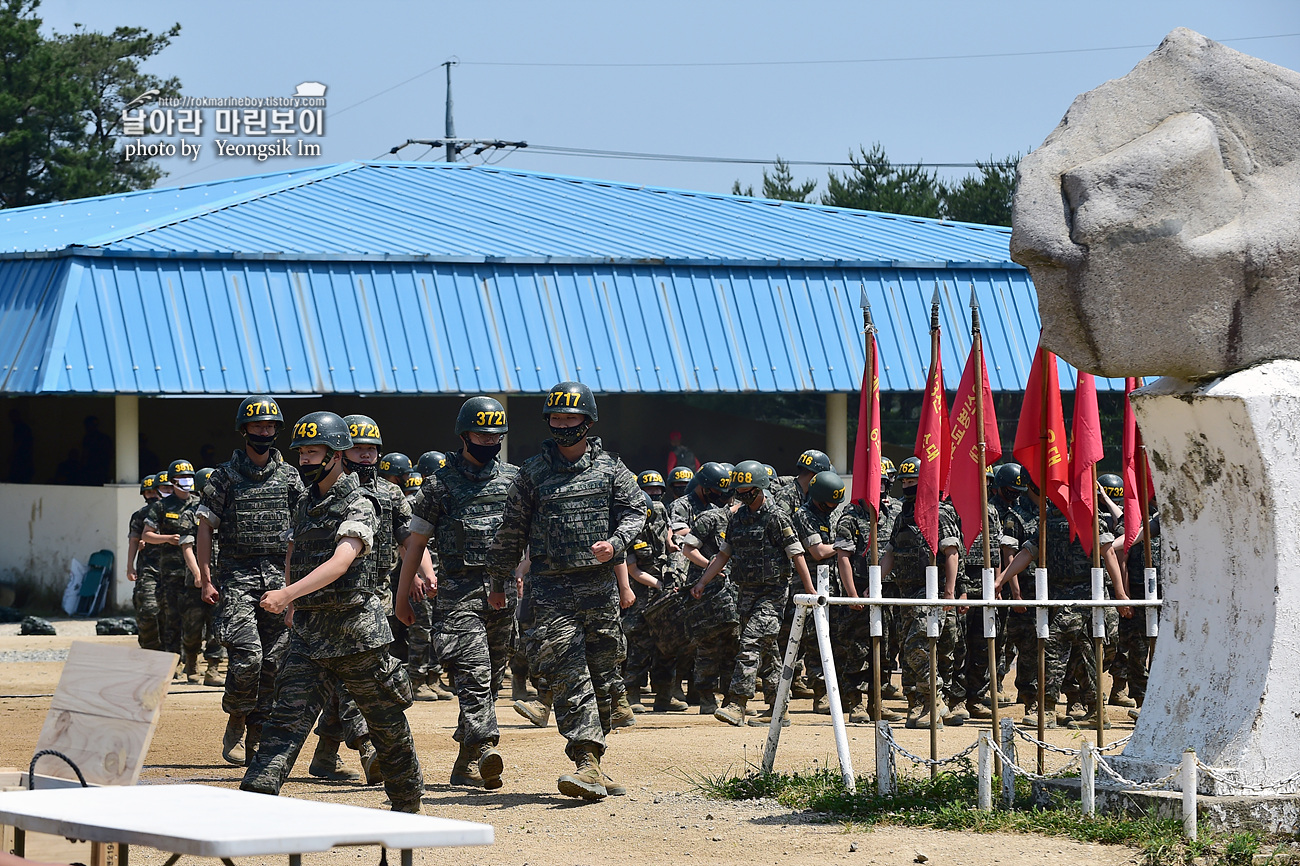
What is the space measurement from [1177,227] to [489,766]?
4.92 metres

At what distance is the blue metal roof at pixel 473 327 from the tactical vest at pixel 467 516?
11.5 m

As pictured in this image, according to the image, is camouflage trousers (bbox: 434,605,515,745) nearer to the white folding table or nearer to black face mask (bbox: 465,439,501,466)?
black face mask (bbox: 465,439,501,466)

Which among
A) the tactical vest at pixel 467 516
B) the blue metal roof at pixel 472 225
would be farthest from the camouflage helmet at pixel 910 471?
the blue metal roof at pixel 472 225

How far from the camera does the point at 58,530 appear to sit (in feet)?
75.3

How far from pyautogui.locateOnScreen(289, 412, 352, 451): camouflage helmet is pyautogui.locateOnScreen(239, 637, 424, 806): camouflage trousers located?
1.07 m

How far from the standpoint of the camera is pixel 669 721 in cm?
1359

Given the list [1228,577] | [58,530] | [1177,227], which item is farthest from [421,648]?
[58,530]

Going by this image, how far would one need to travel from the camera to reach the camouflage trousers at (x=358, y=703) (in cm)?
816

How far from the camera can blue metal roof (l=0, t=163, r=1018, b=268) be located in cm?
2381

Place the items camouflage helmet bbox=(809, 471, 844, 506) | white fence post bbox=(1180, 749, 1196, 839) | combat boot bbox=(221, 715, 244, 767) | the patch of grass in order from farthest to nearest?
camouflage helmet bbox=(809, 471, 844, 506)
combat boot bbox=(221, 715, 244, 767)
white fence post bbox=(1180, 749, 1196, 839)
the patch of grass

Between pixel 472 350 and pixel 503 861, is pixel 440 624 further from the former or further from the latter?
pixel 472 350

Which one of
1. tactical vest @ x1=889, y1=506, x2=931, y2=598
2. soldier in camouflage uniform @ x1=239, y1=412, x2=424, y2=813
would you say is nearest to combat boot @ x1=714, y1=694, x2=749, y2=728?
tactical vest @ x1=889, y1=506, x2=931, y2=598

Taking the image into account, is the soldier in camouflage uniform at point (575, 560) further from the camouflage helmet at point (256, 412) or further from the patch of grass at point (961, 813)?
the camouflage helmet at point (256, 412)

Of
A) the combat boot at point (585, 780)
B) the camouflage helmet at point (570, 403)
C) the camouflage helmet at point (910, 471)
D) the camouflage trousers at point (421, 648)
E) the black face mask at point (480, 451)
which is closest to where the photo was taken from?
the combat boot at point (585, 780)
